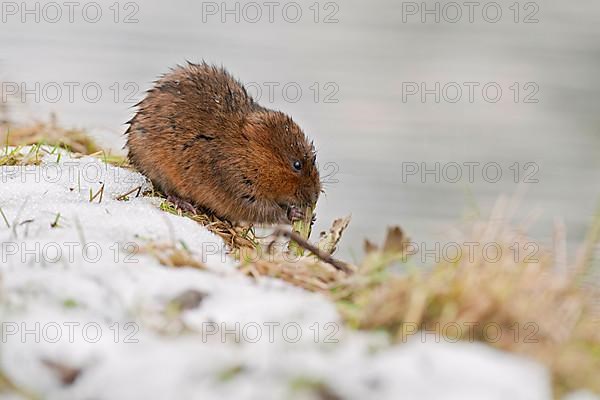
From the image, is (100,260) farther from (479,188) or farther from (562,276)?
(479,188)

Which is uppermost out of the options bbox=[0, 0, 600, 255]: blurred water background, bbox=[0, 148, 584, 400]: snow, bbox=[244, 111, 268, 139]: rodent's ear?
bbox=[244, 111, 268, 139]: rodent's ear

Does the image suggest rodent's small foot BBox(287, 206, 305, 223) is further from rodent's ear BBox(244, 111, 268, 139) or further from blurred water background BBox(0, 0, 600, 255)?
blurred water background BBox(0, 0, 600, 255)

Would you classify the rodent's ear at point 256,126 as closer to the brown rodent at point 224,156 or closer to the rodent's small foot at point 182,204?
the brown rodent at point 224,156

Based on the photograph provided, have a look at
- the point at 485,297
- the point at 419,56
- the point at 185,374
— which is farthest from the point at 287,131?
the point at 419,56

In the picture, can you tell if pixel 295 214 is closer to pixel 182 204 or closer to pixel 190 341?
pixel 182 204

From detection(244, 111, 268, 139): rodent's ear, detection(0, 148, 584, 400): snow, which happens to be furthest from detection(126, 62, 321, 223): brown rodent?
detection(0, 148, 584, 400): snow
